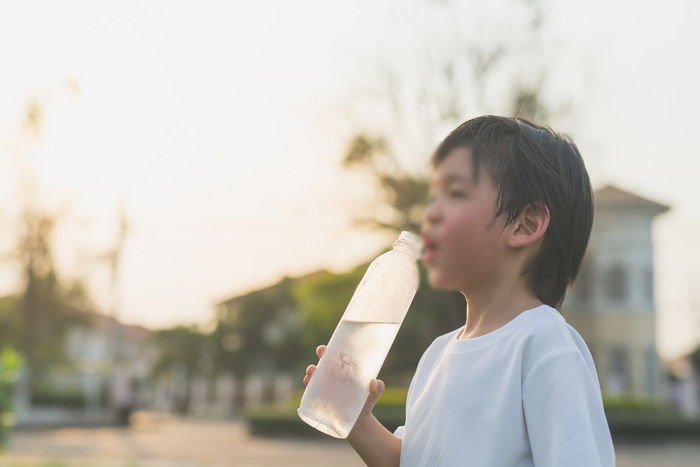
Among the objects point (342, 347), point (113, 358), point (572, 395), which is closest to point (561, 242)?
point (572, 395)

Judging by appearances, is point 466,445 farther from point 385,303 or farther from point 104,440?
point 104,440

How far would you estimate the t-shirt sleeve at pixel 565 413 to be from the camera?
4.52ft

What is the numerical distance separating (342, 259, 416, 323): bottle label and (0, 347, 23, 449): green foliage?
371cm

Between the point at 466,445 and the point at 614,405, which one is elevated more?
the point at 466,445

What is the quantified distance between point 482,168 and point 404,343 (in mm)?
33168

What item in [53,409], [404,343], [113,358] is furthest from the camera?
[53,409]

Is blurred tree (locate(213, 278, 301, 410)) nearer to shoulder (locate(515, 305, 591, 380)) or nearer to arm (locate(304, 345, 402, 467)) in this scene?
→ arm (locate(304, 345, 402, 467))

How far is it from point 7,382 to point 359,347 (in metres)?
4.26

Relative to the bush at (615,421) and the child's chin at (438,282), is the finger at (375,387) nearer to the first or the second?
the child's chin at (438,282)

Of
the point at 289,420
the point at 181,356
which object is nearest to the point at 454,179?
the point at 289,420

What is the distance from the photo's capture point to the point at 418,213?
2389cm

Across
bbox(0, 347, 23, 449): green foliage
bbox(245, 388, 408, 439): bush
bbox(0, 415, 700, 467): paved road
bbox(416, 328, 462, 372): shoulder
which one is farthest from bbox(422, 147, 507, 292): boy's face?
bbox(245, 388, 408, 439): bush

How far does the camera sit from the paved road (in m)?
15.9

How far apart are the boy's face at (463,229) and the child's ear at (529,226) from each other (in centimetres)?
2
